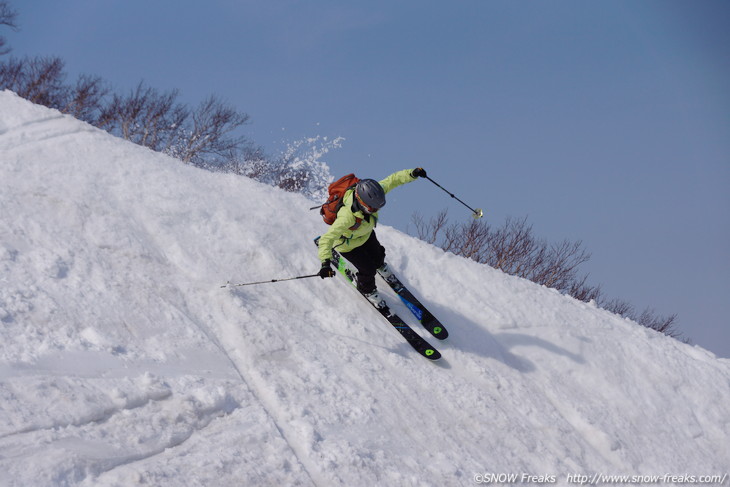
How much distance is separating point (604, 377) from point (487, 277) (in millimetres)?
2513

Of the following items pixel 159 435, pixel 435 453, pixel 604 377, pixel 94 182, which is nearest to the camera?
pixel 159 435

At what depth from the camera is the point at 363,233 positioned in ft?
25.3

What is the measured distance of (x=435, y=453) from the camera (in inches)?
219

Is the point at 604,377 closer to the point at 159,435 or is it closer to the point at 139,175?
the point at 159,435

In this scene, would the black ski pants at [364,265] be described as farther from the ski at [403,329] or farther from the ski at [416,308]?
the ski at [416,308]

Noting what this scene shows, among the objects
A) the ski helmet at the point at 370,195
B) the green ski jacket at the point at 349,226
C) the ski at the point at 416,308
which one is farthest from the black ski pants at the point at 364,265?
the ski helmet at the point at 370,195

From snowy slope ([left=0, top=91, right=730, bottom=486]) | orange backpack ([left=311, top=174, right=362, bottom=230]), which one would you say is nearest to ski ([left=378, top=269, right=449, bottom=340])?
snowy slope ([left=0, top=91, right=730, bottom=486])

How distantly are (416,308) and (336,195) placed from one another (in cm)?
214

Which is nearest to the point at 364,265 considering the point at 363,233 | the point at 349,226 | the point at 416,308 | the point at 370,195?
the point at 363,233

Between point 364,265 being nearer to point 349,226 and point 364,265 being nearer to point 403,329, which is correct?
point 349,226

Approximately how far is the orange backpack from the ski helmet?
65 centimetres

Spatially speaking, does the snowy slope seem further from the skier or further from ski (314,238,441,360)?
the skier

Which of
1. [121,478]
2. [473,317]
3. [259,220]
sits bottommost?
[121,478]

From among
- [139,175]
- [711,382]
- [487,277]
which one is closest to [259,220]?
A: [139,175]
